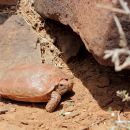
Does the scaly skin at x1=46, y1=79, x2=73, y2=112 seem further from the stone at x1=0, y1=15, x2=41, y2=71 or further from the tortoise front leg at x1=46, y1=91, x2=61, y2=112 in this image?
the stone at x1=0, y1=15, x2=41, y2=71

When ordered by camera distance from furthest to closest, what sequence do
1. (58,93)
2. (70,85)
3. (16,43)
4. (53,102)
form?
(16,43), (70,85), (58,93), (53,102)

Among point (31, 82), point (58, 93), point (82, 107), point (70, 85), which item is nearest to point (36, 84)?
point (31, 82)

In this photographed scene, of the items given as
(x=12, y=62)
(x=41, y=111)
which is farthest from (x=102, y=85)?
(x=12, y=62)

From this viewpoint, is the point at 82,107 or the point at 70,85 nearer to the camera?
the point at 82,107

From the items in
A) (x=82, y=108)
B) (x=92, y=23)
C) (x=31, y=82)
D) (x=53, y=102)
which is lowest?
(x=82, y=108)

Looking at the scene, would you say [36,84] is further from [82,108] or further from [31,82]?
[82,108]
